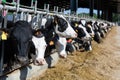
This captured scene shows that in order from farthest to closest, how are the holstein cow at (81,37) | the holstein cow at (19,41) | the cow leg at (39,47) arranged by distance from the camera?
the holstein cow at (81,37), the cow leg at (39,47), the holstein cow at (19,41)

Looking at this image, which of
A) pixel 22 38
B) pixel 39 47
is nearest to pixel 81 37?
pixel 39 47

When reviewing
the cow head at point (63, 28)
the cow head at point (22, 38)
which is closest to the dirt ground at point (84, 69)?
the cow head at point (63, 28)

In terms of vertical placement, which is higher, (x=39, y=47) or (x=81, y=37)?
(x=39, y=47)

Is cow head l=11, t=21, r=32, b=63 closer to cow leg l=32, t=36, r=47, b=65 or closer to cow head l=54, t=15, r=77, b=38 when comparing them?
cow leg l=32, t=36, r=47, b=65

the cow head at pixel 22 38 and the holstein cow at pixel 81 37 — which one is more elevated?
the cow head at pixel 22 38

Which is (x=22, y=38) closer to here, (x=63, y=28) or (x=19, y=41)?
(x=19, y=41)

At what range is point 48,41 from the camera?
10148mm

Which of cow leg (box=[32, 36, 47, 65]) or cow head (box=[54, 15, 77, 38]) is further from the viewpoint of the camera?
cow head (box=[54, 15, 77, 38])

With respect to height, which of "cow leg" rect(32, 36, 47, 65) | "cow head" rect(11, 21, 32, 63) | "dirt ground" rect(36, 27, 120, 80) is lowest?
"dirt ground" rect(36, 27, 120, 80)

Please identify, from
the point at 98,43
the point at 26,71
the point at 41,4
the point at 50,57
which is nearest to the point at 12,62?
the point at 26,71

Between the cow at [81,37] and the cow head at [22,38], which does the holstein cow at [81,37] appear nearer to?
the cow at [81,37]

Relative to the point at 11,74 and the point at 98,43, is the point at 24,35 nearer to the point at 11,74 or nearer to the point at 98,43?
the point at 11,74

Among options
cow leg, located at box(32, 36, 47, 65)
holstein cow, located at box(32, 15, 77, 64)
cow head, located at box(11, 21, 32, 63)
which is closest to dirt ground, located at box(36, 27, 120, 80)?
holstein cow, located at box(32, 15, 77, 64)

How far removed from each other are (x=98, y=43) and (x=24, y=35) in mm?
13439
